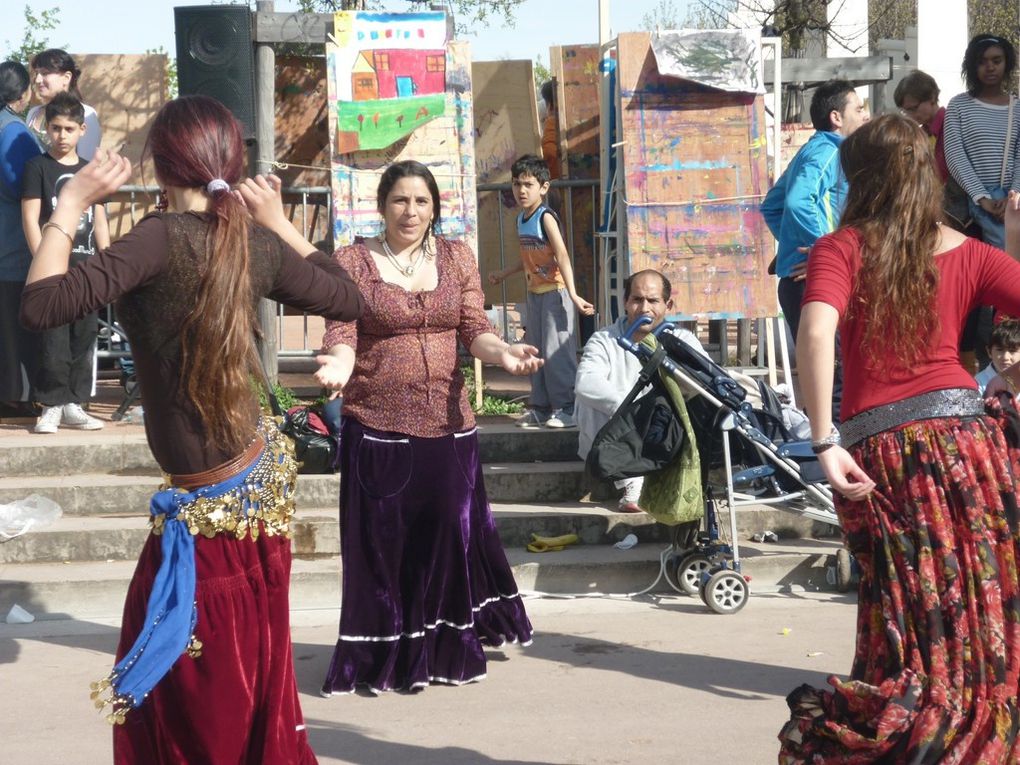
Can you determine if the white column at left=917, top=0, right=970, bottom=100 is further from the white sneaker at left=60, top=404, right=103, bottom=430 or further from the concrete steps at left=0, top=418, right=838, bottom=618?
the white sneaker at left=60, top=404, right=103, bottom=430

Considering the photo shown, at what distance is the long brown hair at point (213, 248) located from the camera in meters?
3.46

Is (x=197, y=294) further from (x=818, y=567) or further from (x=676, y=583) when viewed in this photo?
(x=818, y=567)

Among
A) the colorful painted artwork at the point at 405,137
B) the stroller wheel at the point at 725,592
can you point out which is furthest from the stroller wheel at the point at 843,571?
the colorful painted artwork at the point at 405,137

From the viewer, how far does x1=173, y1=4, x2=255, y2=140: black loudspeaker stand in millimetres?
9375

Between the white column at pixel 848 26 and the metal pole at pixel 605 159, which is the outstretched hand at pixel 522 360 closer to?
the metal pole at pixel 605 159

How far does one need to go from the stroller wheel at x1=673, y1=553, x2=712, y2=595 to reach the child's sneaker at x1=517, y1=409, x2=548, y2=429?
85.3 inches

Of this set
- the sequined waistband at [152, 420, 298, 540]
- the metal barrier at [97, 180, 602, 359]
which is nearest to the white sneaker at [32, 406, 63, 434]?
the metal barrier at [97, 180, 602, 359]

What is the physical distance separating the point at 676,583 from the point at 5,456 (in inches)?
156

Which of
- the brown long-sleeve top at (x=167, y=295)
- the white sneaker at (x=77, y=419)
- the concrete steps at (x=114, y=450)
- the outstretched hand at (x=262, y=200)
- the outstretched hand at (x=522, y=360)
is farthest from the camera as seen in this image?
the white sneaker at (x=77, y=419)

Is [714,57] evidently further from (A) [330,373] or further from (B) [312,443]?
(A) [330,373]

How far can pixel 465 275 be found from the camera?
5.64 metres

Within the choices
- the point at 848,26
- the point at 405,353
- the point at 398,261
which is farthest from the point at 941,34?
the point at 405,353

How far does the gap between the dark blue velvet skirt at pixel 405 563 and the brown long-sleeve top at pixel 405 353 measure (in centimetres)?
8

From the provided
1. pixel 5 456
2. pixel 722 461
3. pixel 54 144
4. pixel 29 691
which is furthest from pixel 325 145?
pixel 29 691
